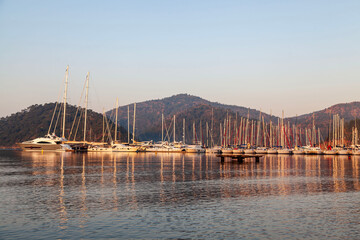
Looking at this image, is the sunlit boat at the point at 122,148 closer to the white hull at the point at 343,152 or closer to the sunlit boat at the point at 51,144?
the sunlit boat at the point at 51,144

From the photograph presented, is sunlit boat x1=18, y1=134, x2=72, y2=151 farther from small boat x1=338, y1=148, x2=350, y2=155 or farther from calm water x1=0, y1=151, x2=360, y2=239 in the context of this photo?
calm water x1=0, y1=151, x2=360, y2=239

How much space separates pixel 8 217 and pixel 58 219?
3344 mm

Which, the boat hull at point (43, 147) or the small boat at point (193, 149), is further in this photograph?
the small boat at point (193, 149)

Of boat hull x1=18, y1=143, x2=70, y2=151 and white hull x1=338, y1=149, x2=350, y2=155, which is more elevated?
boat hull x1=18, y1=143, x2=70, y2=151

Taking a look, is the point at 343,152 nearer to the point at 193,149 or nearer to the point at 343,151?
the point at 343,151

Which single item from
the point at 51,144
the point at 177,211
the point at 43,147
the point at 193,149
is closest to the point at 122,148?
the point at 51,144

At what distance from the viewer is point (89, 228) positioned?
22.3m

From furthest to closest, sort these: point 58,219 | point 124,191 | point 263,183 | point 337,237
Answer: point 263,183
point 124,191
point 58,219
point 337,237

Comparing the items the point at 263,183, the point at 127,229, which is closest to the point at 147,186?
the point at 263,183

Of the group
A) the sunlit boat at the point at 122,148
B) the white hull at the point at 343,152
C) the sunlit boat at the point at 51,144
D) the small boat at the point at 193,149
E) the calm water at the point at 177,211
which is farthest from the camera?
the small boat at the point at 193,149

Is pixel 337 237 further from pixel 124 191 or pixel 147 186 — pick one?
pixel 147 186

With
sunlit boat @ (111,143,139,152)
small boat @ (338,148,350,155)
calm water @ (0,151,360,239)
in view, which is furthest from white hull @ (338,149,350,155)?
calm water @ (0,151,360,239)

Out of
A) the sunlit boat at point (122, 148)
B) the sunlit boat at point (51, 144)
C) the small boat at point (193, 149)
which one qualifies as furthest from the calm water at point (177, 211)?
the small boat at point (193, 149)

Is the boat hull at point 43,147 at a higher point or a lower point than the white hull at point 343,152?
higher
